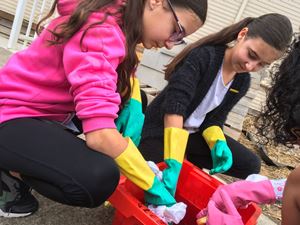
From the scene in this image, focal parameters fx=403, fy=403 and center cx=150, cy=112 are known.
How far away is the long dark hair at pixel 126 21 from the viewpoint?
119cm

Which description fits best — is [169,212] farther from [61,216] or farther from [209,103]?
[209,103]

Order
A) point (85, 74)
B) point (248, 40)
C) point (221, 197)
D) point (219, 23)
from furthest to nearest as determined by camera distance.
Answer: point (219, 23) → point (248, 40) → point (221, 197) → point (85, 74)

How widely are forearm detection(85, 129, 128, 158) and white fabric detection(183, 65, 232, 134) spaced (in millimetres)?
768

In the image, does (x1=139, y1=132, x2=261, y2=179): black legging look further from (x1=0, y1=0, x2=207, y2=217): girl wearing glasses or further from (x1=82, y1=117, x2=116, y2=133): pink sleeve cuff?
(x1=82, y1=117, x2=116, y2=133): pink sleeve cuff

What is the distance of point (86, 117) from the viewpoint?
1181 millimetres

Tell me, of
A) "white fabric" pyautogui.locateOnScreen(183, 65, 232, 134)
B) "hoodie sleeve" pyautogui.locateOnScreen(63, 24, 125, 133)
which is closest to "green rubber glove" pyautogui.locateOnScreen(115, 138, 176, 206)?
"hoodie sleeve" pyautogui.locateOnScreen(63, 24, 125, 133)

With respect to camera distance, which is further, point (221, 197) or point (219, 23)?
point (219, 23)

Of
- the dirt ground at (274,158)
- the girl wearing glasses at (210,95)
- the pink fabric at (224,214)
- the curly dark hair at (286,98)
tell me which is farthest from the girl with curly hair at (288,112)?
the dirt ground at (274,158)

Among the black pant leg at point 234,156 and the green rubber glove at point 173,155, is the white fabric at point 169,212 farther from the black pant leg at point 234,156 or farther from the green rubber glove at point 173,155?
the black pant leg at point 234,156

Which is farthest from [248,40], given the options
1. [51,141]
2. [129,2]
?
[51,141]

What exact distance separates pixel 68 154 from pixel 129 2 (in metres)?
0.50

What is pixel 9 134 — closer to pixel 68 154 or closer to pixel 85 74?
pixel 68 154

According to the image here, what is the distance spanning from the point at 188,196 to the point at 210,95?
0.52 m

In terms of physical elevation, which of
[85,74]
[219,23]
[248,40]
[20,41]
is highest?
[248,40]
